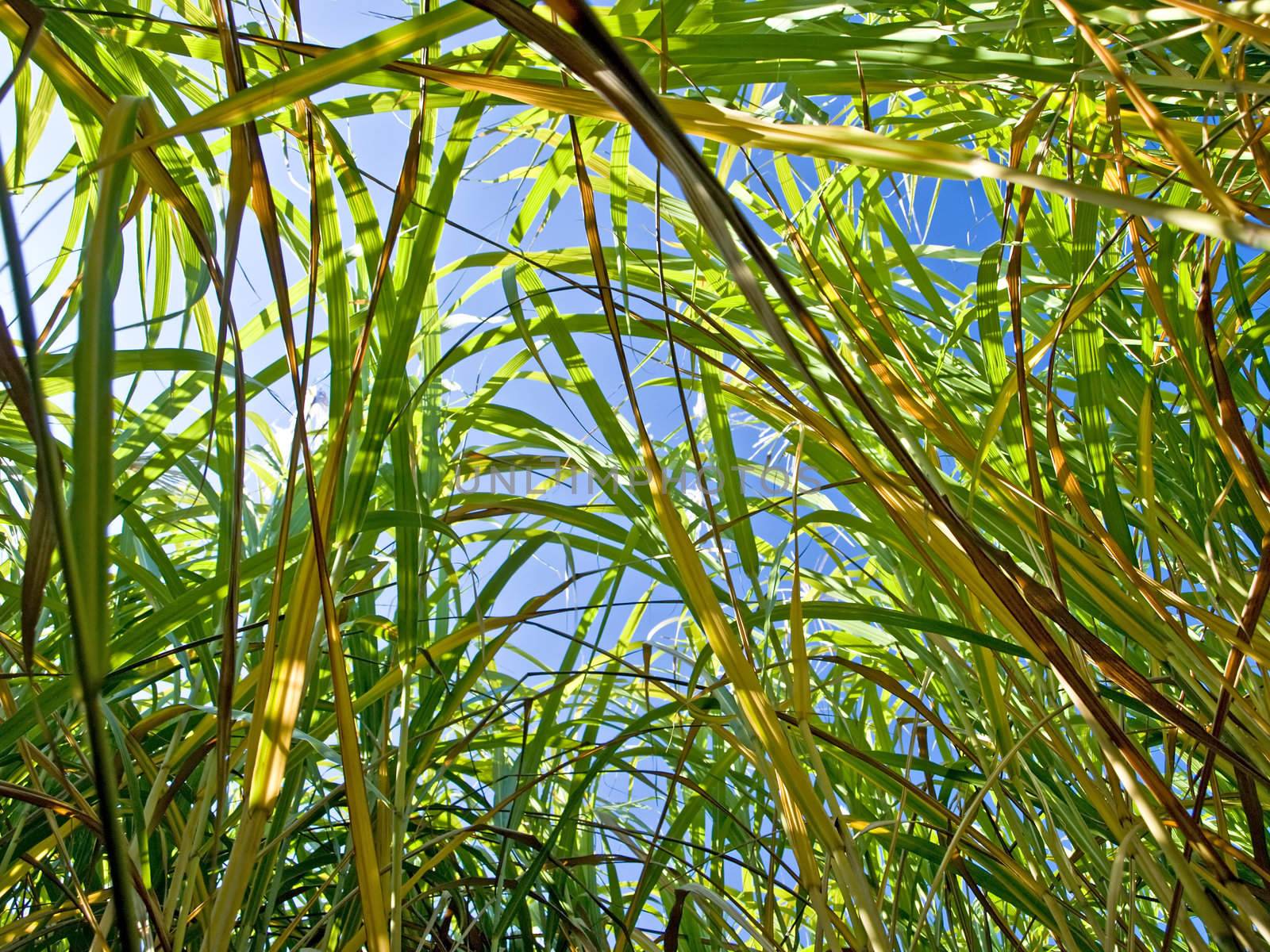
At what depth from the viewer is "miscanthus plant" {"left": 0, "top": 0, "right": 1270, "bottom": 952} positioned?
26 cm

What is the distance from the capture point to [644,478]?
0.61 m

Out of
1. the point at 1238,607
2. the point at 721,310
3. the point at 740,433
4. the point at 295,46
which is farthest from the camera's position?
the point at 740,433

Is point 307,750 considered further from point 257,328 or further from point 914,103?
point 914,103

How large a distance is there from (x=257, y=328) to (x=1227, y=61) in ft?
2.64

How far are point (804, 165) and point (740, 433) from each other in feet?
1.62

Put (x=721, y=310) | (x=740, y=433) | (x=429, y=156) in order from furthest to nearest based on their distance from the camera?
(x=740, y=433) < (x=721, y=310) < (x=429, y=156)

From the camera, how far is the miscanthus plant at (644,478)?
26cm

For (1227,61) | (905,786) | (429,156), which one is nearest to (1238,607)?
(905,786)

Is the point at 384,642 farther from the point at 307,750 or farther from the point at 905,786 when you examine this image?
the point at 905,786

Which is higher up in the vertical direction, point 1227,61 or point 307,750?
point 1227,61

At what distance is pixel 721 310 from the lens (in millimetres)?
726

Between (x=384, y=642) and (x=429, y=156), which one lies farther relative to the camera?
(x=384, y=642)

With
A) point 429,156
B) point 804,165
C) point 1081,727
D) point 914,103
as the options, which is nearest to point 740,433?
point 804,165

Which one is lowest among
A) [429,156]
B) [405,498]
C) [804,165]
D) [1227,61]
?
[405,498]
